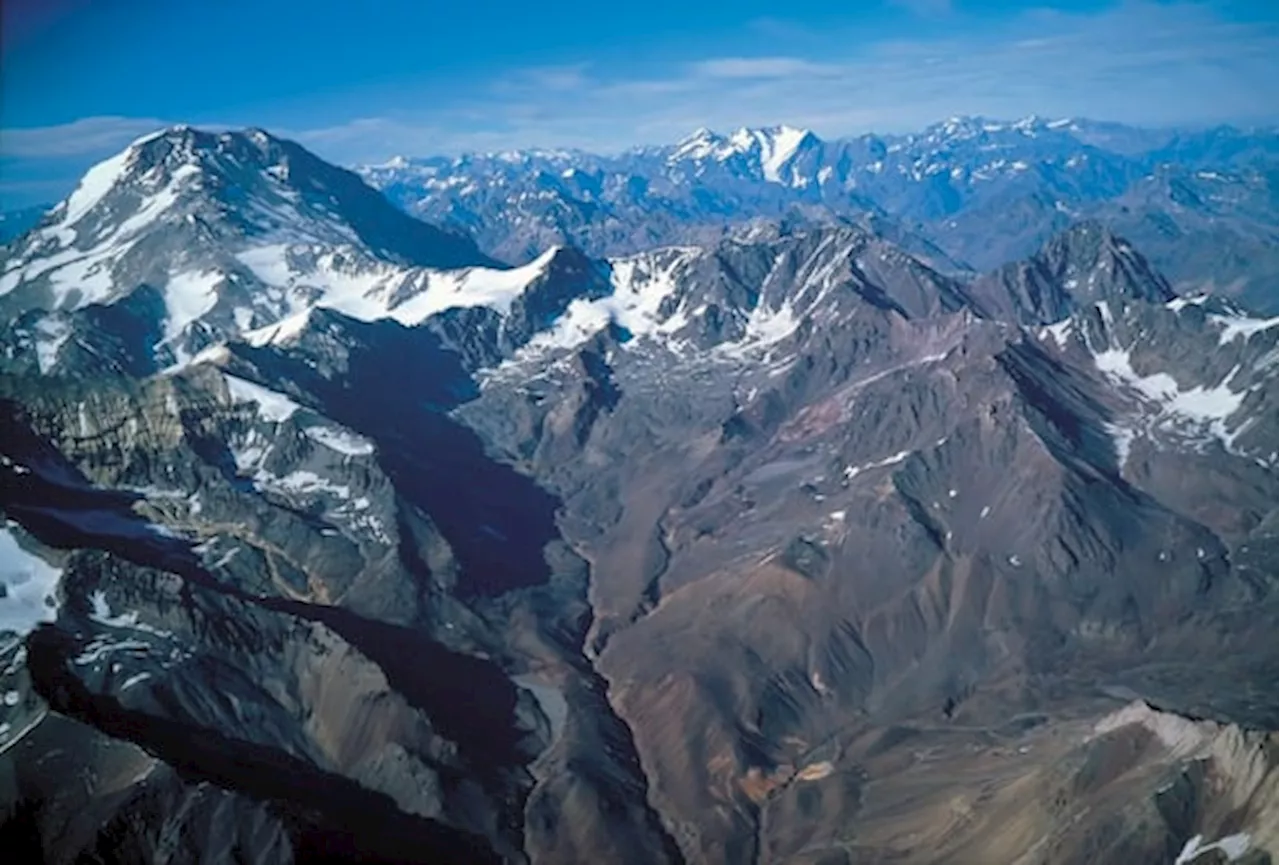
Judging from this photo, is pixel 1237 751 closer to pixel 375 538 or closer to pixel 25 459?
pixel 375 538

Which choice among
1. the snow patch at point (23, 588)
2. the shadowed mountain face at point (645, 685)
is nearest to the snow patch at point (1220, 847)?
the shadowed mountain face at point (645, 685)

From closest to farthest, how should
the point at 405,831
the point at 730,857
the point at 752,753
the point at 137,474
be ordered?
the point at 405,831 → the point at 730,857 → the point at 752,753 → the point at 137,474

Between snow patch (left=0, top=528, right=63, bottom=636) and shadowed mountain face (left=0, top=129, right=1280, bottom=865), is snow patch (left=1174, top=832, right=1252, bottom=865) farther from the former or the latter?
snow patch (left=0, top=528, right=63, bottom=636)

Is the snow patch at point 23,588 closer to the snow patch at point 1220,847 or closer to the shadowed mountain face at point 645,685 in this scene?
the shadowed mountain face at point 645,685

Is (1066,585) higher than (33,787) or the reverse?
the reverse

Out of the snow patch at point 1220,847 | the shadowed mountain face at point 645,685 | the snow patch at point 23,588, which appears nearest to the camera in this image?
the snow patch at point 1220,847

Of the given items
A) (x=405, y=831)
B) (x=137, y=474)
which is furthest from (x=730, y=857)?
(x=137, y=474)

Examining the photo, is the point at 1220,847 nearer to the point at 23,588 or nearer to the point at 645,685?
the point at 645,685

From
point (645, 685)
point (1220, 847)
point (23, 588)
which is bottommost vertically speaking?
point (645, 685)

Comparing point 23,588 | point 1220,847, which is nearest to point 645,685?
point 23,588

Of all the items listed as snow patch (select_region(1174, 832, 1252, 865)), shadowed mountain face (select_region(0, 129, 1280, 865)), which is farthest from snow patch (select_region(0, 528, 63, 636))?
snow patch (select_region(1174, 832, 1252, 865))

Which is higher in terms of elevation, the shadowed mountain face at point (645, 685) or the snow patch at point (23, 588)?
the snow patch at point (23, 588)
